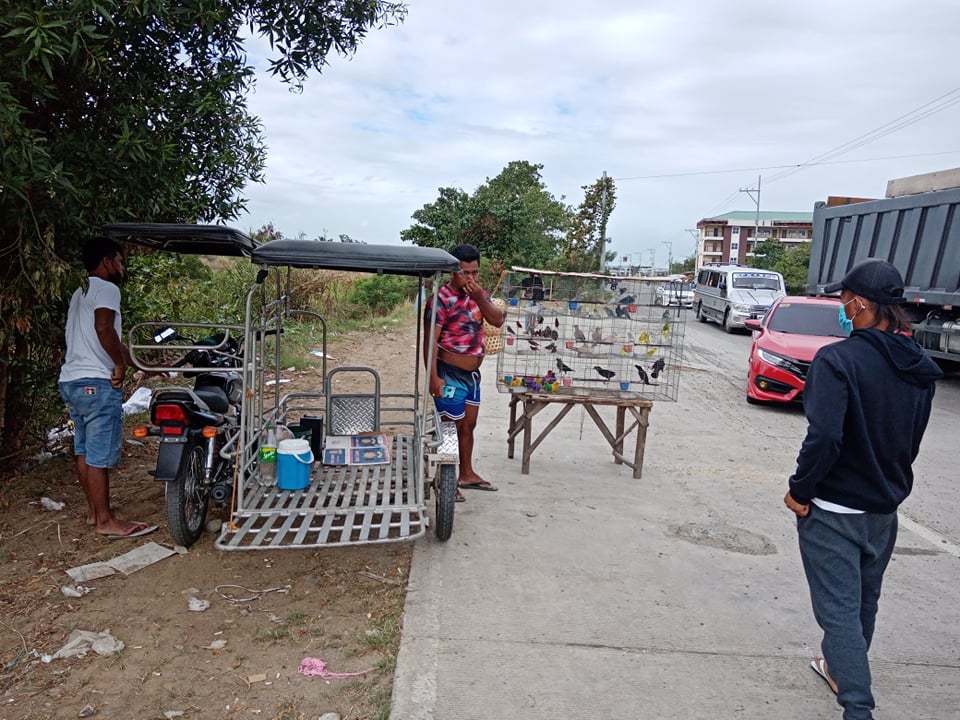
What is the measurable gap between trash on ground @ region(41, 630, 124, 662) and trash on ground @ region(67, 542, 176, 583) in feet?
2.03

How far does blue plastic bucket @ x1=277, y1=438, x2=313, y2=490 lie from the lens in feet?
14.8

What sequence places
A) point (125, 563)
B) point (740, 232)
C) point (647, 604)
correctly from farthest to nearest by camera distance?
1. point (740, 232)
2. point (125, 563)
3. point (647, 604)

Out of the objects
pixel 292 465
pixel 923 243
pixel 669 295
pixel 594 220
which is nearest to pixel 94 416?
pixel 292 465

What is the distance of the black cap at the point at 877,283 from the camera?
2844 mm

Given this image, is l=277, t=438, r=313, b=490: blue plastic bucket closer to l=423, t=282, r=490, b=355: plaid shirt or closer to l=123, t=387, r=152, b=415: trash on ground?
l=423, t=282, r=490, b=355: plaid shirt

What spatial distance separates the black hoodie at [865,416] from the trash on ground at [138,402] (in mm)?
6263

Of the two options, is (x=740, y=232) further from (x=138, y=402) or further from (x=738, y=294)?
(x=138, y=402)

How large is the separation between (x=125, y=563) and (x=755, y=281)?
70.4 feet

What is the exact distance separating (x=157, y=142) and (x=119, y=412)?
1766mm

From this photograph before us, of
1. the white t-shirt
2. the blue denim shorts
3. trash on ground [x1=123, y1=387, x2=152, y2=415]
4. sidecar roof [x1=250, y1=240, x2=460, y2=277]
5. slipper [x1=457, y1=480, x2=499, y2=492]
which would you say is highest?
sidecar roof [x1=250, y1=240, x2=460, y2=277]

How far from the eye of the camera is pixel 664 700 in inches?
124

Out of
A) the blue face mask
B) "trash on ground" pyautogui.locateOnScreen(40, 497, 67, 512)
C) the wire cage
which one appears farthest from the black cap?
"trash on ground" pyautogui.locateOnScreen(40, 497, 67, 512)

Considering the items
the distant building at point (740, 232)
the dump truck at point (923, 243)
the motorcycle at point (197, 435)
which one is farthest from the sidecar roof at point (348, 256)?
the distant building at point (740, 232)

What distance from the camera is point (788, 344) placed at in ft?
32.8
